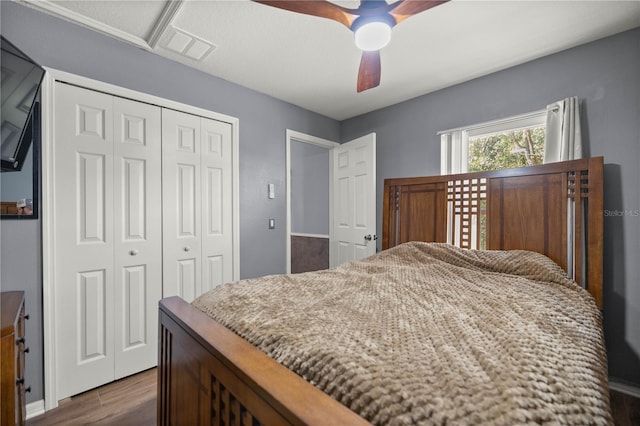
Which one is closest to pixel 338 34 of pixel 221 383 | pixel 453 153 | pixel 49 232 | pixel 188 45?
pixel 188 45

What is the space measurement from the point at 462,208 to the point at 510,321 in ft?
5.52

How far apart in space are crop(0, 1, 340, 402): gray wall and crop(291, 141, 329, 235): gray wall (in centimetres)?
74

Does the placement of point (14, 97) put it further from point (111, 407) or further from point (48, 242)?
point (111, 407)

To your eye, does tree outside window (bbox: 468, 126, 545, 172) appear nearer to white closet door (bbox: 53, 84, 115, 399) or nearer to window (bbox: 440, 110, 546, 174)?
window (bbox: 440, 110, 546, 174)

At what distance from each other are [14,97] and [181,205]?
1.23 meters

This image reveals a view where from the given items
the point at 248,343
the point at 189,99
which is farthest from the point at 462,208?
the point at 189,99

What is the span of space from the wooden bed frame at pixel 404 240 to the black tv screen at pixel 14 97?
1.18 meters

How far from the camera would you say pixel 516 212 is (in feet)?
7.35

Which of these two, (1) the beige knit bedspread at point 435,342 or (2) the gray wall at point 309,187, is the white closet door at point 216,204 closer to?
(1) the beige knit bedspread at point 435,342

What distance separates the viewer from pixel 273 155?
3227 mm

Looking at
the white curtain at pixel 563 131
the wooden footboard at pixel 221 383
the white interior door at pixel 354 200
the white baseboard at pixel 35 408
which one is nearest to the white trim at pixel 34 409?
the white baseboard at pixel 35 408

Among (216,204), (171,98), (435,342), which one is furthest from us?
(216,204)

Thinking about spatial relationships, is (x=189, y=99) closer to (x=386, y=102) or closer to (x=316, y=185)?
(x=386, y=102)

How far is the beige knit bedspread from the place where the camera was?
586 millimetres
